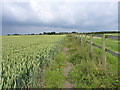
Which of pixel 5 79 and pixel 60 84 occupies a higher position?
pixel 5 79

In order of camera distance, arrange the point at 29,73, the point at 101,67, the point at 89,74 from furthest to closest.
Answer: the point at 101,67 → the point at 89,74 → the point at 29,73

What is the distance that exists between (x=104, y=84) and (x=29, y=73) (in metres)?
2.60

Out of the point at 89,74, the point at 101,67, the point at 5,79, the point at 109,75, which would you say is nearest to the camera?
the point at 5,79

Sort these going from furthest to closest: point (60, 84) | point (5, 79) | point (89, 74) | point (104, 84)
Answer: point (89, 74)
point (60, 84)
point (104, 84)
point (5, 79)

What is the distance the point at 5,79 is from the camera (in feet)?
6.39

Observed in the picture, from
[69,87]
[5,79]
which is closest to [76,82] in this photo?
[69,87]

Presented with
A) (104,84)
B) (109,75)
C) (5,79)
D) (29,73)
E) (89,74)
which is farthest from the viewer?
(89,74)

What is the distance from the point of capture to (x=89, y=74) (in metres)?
4.81

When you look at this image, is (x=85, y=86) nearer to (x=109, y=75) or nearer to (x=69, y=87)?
(x=69, y=87)

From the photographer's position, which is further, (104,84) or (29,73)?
(104,84)

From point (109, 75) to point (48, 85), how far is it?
2.39 m

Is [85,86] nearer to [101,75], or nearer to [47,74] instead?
[101,75]

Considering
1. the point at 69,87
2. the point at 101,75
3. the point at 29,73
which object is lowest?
the point at 69,87

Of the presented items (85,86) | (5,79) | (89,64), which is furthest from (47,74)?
(5,79)
